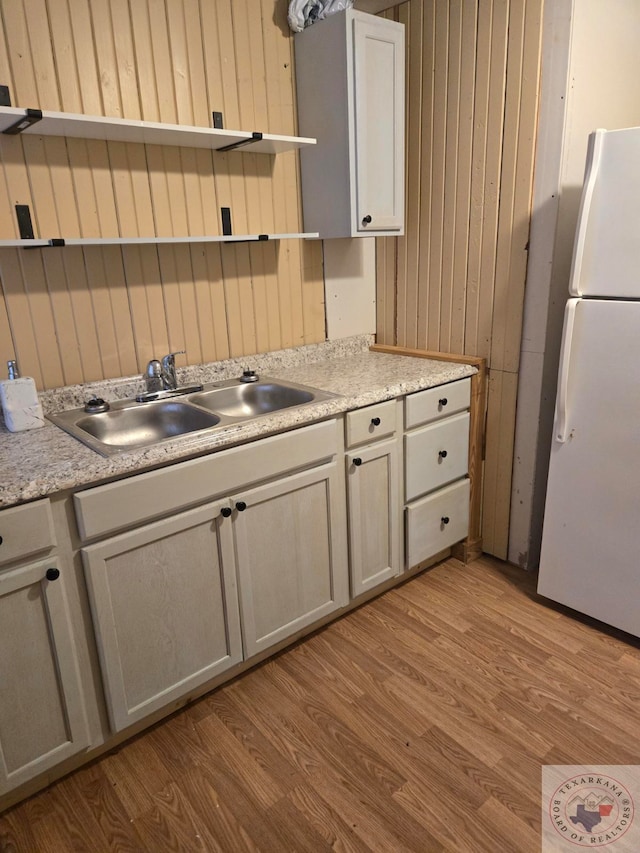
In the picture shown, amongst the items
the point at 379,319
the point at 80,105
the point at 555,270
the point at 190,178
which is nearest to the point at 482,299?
the point at 555,270

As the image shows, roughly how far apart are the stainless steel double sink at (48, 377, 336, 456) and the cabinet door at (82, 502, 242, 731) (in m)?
0.32

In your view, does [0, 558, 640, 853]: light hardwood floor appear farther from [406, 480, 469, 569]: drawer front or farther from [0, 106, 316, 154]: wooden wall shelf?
[0, 106, 316, 154]: wooden wall shelf

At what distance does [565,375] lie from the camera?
2133 mm

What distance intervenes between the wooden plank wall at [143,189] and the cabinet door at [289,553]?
0.73 meters

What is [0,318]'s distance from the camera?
189cm

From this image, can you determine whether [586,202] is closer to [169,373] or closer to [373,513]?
[373,513]

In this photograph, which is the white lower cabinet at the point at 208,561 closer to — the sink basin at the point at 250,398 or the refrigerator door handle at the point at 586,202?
the sink basin at the point at 250,398

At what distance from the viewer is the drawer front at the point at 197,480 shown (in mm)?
1546

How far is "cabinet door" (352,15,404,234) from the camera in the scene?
2.21 metres

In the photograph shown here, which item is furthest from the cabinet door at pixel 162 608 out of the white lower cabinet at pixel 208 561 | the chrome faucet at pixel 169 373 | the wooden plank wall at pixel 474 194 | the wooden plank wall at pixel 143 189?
the wooden plank wall at pixel 474 194

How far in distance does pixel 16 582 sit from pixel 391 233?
189 centimetres

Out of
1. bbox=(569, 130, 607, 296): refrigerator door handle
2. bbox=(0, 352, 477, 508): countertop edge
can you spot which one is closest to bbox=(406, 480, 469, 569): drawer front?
bbox=(0, 352, 477, 508): countertop edge

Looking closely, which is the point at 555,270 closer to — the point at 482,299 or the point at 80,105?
the point at 482,299

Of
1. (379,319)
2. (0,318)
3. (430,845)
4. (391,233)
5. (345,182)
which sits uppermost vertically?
(345,182)
